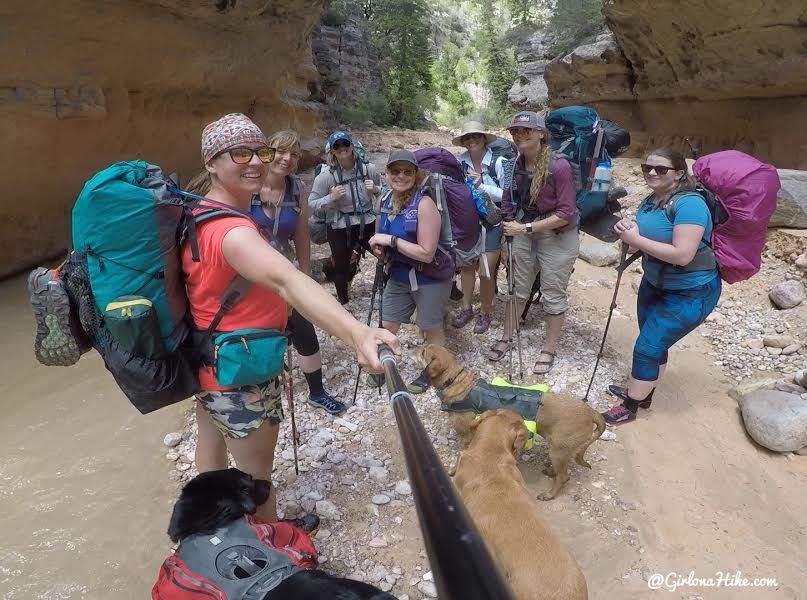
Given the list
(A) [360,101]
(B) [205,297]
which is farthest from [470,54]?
(B) [205,297]

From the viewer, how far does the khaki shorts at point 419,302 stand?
151 inches

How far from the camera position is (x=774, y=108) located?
8.69 meters

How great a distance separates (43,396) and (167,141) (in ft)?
18.8

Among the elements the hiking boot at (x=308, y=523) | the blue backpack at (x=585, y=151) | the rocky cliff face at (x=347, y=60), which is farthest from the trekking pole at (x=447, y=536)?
the rocky cliff face at (x=347, y=60)

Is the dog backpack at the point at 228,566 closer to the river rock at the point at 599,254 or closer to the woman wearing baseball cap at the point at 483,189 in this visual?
the woman wearing baseball cap at the point at 483,189

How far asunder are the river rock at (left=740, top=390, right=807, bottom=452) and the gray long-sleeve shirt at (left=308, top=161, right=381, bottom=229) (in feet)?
13.1

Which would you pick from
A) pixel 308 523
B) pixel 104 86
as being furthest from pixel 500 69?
pixel 308 523

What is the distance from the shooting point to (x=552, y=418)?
3164 millimetres

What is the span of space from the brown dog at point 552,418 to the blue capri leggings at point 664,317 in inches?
33.0

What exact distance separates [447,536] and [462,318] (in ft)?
15.9

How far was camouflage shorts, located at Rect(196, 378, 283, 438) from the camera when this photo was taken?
6.61ft

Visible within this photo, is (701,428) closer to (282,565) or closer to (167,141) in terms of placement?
(282,565)

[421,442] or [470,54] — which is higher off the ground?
[470,54]

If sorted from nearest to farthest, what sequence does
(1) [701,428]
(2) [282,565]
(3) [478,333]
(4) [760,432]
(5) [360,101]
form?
(2) [282,565] < (4) [760,432] < (1) [701,428] < (3) [478,333] < (5) [360,101]
